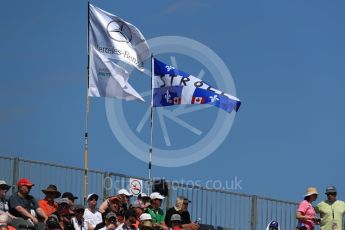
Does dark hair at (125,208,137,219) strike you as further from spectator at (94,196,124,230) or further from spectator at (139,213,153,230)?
spectator at (94,196,124,230)

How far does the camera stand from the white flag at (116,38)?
32562 millimetres

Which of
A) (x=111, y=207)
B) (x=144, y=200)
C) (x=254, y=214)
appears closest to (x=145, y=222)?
(x=111, y=207)

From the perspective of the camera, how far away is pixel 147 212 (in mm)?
29578

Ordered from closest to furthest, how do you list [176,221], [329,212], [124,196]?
[176,221] → [124,196] → [329,212]

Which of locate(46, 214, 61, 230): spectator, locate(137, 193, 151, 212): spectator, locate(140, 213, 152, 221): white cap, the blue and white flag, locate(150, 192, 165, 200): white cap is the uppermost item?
→ the blue and white flag

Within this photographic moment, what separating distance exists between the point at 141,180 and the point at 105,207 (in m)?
3.63

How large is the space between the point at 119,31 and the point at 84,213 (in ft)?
20.1

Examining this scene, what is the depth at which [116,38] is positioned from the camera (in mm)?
32750

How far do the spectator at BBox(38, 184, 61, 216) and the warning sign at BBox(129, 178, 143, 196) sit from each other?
3.42 meters

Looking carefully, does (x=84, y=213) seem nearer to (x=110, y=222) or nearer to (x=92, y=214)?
(x=92, y=214)

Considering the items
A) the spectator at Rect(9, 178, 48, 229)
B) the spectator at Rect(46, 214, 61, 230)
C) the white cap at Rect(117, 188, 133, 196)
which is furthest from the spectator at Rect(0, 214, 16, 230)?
the white cap at Rect(117, 188, 133, 196)

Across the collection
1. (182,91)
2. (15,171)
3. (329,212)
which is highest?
(182,91)

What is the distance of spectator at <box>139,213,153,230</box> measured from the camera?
27.0 meters

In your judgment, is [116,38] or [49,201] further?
[116,38]
